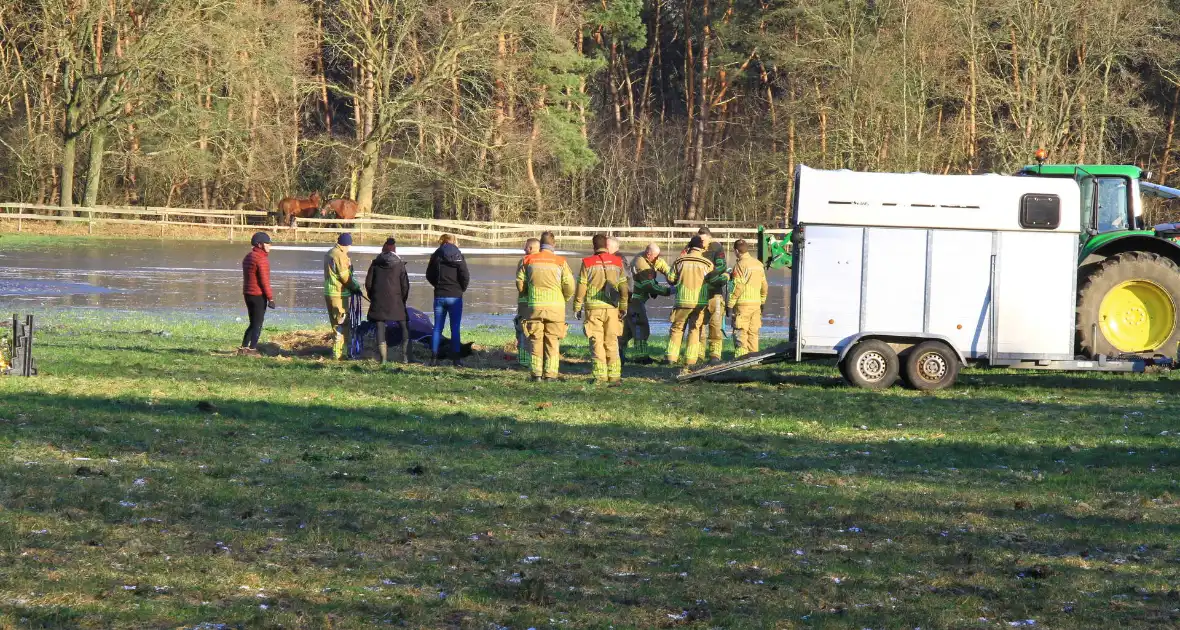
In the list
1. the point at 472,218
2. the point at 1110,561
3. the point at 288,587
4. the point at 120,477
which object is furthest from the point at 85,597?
the point at 472,218

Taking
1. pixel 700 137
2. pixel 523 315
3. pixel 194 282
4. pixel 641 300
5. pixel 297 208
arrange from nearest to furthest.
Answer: pixel 523 315
pixel 641 300
pixel 194 282
pixel 297 208
pixel 700 137

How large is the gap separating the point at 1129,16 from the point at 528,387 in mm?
45213

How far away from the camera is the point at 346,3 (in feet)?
188

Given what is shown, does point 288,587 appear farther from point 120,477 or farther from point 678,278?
point 678,278

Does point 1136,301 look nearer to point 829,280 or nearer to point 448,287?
point 829,280

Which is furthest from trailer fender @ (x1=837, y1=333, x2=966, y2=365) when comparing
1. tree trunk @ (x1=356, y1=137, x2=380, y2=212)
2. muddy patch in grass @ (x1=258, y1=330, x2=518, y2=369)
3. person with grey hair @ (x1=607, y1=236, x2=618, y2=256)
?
tree trunk @ (x1=356, y1=137, x2=380, y2=212)

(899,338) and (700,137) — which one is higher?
(700,137)

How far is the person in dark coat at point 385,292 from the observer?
1803cm

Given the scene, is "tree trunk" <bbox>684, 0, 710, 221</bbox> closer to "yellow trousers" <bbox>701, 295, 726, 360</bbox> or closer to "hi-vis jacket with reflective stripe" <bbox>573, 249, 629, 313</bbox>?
"yellow trousers" <bbox>701, 295, 726, 360</bbox>

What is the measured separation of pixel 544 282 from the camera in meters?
16.4

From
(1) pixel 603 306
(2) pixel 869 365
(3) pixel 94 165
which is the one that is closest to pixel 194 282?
(1) pixel 603 306

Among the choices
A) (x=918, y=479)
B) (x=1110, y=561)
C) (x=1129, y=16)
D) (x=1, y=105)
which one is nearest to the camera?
(x=1110, y=561)

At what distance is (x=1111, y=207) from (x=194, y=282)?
72.5 ft

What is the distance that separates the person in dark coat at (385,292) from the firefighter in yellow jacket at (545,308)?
2.35 metres
